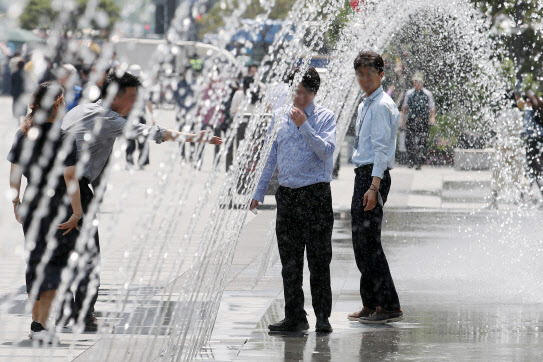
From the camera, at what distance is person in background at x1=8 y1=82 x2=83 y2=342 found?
6.45 m

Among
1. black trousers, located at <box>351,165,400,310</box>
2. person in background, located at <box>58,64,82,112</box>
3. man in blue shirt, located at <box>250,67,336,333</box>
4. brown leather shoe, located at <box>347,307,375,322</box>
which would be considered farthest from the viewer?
person in background, located at <box>58,64,82,112</box>

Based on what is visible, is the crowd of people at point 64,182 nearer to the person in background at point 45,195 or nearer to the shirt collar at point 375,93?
the person in background at point 45,195

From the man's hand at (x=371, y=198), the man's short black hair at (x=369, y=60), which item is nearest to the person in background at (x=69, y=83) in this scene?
the man's short black hair at (x=369, y=60)

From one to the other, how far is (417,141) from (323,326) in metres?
14.3

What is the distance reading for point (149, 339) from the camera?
21.6ft

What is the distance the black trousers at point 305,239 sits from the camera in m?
6.70

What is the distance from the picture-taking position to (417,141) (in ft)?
67.8

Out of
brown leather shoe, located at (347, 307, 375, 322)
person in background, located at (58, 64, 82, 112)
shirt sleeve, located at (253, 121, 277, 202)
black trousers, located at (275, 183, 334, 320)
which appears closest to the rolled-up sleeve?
shirt sleeve, located at (253, 121, 277, 202)

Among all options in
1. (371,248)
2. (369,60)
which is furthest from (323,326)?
(369,60)

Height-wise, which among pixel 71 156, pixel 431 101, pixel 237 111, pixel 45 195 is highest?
pixel 431 101

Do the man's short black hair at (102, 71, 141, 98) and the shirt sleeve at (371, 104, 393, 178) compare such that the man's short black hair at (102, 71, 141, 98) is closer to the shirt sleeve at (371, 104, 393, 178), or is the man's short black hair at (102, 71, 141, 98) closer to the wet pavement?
the shirt sleeve at (371, 104, 393, 178)

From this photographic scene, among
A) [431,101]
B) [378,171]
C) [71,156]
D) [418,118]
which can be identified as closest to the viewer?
[71,156]

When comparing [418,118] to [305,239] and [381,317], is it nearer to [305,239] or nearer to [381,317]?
[381,317]

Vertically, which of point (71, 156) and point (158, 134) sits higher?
point (158, 134)
